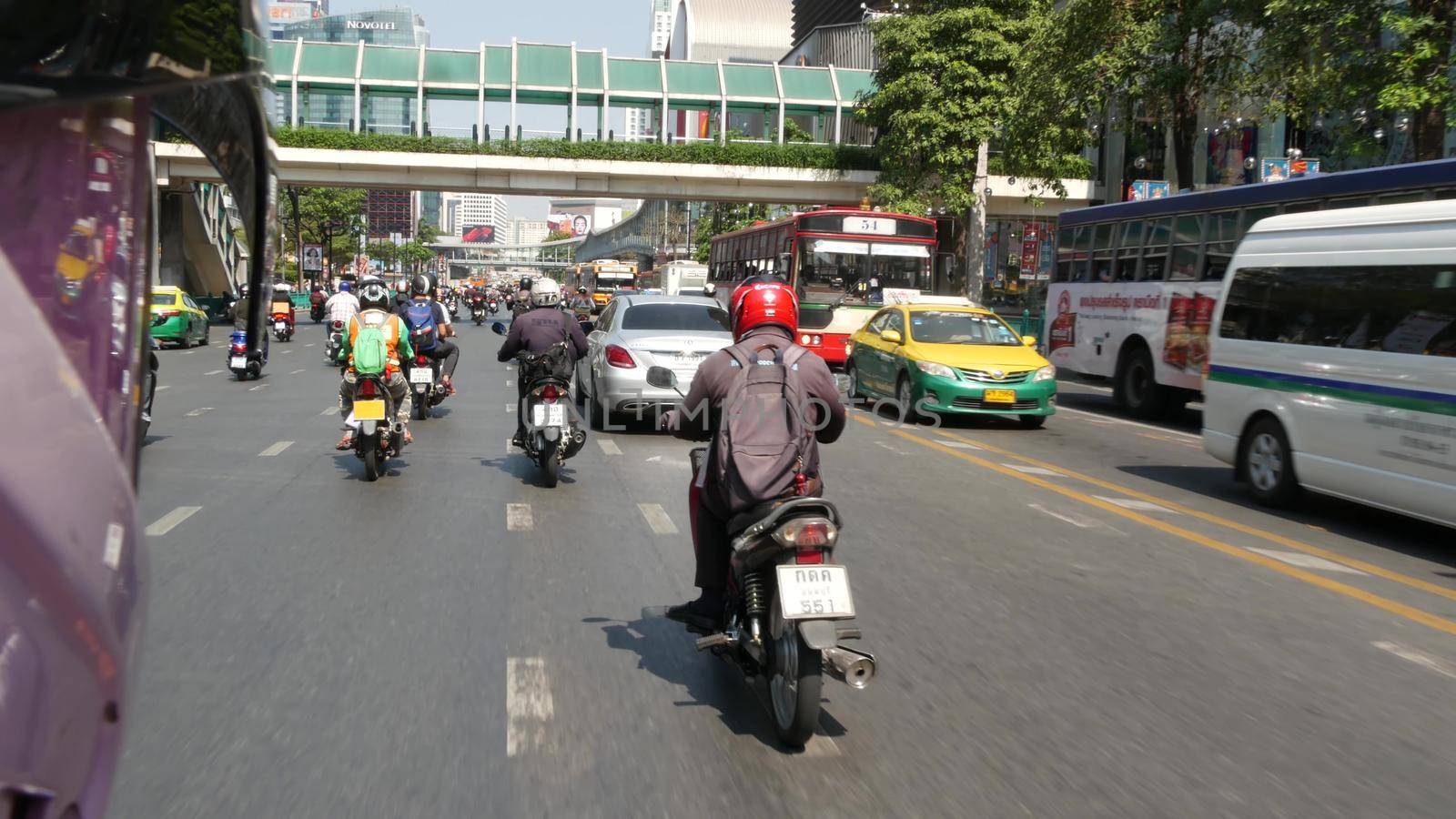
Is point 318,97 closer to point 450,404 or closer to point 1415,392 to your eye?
point 450,404

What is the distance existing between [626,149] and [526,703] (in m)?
42.6

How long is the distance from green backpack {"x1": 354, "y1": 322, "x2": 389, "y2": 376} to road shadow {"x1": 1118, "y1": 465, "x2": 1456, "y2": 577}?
683 centimetres

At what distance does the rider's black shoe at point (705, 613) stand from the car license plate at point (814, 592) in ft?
2.88

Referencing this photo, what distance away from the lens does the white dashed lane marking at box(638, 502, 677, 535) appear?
868 centimetres

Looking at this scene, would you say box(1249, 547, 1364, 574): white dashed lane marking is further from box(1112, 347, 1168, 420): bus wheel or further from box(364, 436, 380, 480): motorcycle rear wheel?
box(1112, 347, 1168, 420): bus wheel

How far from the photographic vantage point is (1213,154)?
38312mm

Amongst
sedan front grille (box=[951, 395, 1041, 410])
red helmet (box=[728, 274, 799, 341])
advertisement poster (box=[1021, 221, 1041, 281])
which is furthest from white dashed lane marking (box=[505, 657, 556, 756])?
advertisement poster (box=[1021, 221, 1041, 281])

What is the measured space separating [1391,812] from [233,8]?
3.75m

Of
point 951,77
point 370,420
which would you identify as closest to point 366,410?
point 370,420

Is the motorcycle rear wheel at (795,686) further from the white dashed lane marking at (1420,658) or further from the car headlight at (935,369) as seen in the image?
the car headlight at (935,369)

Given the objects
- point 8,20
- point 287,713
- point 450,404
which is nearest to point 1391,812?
point 287,713

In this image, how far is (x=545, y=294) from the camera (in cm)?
1176

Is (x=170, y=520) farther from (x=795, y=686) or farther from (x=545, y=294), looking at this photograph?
(x=795, y=686)

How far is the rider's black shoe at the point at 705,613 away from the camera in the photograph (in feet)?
17.0
